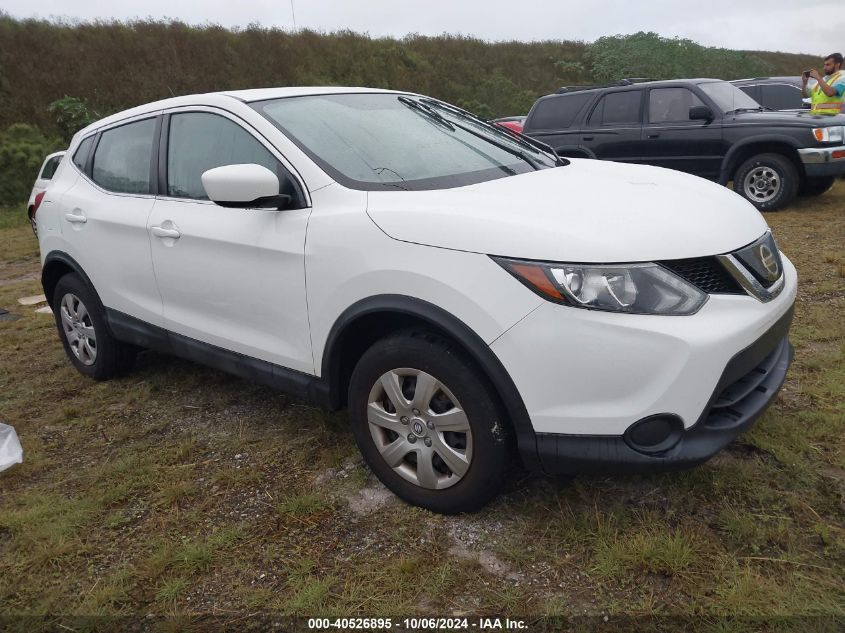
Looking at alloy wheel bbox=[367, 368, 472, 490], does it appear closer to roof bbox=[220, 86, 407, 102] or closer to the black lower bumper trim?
the black lower bumper trim

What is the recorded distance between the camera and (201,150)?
3188 mm

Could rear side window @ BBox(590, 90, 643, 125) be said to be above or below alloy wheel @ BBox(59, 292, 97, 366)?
above

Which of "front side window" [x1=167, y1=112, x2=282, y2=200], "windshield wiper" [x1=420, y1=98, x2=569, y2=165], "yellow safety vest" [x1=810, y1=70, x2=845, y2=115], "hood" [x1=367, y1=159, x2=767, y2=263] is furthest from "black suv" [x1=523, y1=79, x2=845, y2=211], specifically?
"front side window" [x1=167, y1=112, x2=282, y2=200]

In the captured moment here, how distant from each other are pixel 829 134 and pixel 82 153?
7.67 metres

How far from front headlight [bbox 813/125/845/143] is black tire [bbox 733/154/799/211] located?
1.41ft

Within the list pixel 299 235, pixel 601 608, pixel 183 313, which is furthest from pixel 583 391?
pixel 183 313

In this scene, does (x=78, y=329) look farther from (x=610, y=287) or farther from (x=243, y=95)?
(x=610, y=287)

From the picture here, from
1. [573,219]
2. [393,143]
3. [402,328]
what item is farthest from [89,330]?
[573,219]

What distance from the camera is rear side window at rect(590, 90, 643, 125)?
861cm

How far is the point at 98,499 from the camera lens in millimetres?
2826

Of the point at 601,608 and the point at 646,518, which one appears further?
the point at 646,518

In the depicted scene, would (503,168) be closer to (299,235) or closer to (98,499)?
(299,235)

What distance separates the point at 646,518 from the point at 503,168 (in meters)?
1.55

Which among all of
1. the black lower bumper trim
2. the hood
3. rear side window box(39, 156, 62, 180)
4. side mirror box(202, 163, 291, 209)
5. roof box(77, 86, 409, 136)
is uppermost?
roof box(77, 86, 409, 136)
